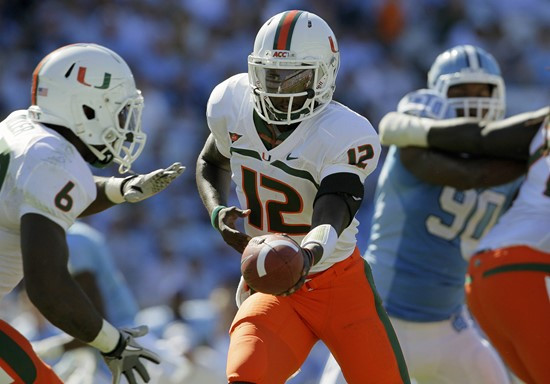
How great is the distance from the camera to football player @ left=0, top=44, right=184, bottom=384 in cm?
356

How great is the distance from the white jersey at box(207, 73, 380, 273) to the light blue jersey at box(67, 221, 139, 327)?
2081 millimetres

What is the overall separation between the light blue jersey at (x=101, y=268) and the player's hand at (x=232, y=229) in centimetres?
232

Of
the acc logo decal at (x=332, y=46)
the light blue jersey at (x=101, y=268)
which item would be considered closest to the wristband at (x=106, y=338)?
the acc logo decal at (x=332, y=46)

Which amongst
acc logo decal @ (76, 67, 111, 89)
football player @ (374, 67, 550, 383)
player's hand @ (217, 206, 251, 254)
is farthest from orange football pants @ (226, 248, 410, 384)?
acc logo decal @ (76, 67, 111, 89)

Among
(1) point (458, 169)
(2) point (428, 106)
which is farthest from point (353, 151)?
(2) point (428, 106)

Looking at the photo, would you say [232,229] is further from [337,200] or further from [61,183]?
[61,183]

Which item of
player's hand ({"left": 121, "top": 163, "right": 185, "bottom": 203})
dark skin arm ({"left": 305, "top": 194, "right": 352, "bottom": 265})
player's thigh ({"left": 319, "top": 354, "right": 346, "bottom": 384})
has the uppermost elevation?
dark skin arm ({"left": 305, "top": 194, "right": 352, "bottom": 265})

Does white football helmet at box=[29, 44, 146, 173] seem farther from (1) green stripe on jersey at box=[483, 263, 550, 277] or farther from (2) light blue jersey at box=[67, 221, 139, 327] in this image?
(2) light blue jersey at box=[67, 221, 139, 327]

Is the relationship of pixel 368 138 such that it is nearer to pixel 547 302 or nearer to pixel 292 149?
pixel 292 149

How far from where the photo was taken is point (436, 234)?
5328 millimetres

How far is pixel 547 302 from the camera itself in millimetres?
4383

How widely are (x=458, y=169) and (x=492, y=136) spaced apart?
0.29 meters

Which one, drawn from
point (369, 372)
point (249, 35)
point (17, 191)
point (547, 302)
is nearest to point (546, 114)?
point (547, 302)

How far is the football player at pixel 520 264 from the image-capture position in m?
4.40
